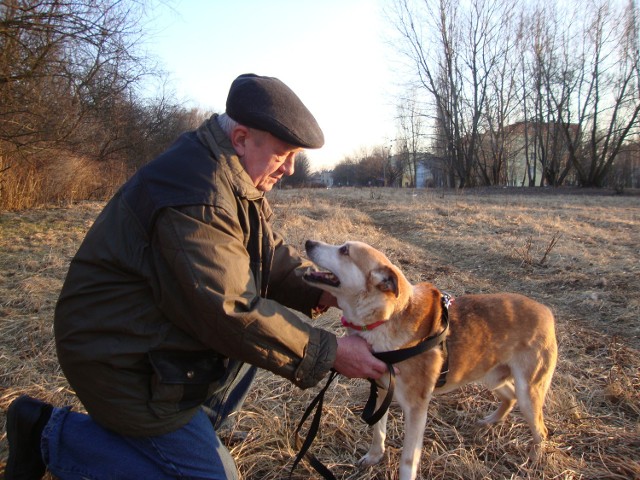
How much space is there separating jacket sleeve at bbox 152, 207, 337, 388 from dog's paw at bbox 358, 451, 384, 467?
3.83 feet

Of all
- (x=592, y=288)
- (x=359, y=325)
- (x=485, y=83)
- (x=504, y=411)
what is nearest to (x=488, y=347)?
(x=504, y=411)

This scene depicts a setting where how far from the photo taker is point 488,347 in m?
3.08

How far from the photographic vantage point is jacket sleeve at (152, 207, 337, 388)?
1.97 meters

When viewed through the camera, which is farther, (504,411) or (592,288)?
(592,288)

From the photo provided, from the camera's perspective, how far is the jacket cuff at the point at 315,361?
7.13 ft

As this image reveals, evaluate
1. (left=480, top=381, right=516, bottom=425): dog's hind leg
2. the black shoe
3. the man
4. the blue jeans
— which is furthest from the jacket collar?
(left=480, top=381, right=516, bottom=425): dog's hind leg

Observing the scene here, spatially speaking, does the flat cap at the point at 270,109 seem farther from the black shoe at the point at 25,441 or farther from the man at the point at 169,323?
the black shoe at the point at 25,441

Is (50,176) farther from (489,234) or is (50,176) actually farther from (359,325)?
(359,325)

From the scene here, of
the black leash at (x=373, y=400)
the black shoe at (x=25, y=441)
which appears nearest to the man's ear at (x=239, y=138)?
the black leash at (x=373, y=400)

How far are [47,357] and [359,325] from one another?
3121 millimetres

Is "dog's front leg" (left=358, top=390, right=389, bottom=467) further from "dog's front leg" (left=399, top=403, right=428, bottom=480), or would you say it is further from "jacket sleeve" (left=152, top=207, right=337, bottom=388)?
"jacket sleeve" (left=152, top=207, right=337, bottom=388)

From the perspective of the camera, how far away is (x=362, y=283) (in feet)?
9.45

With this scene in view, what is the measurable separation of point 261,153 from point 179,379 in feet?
4.05

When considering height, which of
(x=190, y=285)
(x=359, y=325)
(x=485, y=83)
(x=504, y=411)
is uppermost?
(x=485, y=83)
